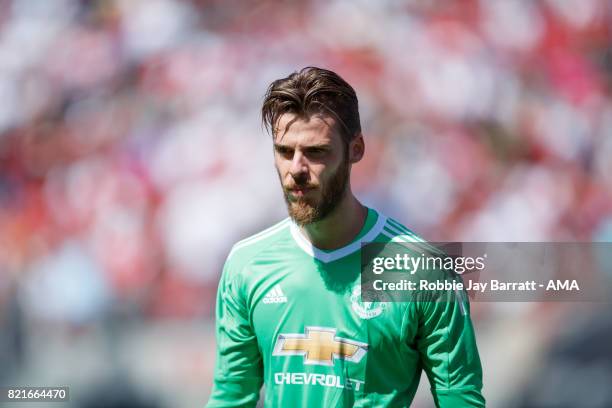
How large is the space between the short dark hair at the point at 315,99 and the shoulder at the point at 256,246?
364 millimetres

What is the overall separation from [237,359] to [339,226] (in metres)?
0.50

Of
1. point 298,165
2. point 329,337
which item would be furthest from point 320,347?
point 298,165

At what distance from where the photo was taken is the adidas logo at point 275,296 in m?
2.42

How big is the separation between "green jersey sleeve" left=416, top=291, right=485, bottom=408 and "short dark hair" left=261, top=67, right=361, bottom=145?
1.77ft

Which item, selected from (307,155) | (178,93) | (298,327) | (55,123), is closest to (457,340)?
(298,327)

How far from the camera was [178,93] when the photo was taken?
4176mm

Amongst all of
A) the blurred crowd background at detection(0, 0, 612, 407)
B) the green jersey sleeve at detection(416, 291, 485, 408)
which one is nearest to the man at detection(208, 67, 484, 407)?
the green jersey sleeve at detection(416, 291, 485, 408)

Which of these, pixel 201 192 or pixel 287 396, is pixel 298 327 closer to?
pixel 287 396

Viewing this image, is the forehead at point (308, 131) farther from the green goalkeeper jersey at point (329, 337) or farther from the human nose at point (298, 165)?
the green goalkeeper jersey at point (329, 337)

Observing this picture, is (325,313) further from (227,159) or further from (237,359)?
(227,159)

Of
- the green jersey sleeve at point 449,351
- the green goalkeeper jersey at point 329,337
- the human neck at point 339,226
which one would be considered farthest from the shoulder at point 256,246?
the green jersey sleeve at point 449,351

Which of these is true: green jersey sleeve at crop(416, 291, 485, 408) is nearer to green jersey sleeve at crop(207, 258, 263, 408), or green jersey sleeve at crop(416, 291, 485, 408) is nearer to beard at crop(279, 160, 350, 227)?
beard at crop(279, 160, 350, 227)

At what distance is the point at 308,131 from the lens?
2291 mm

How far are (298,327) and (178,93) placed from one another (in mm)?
2096
